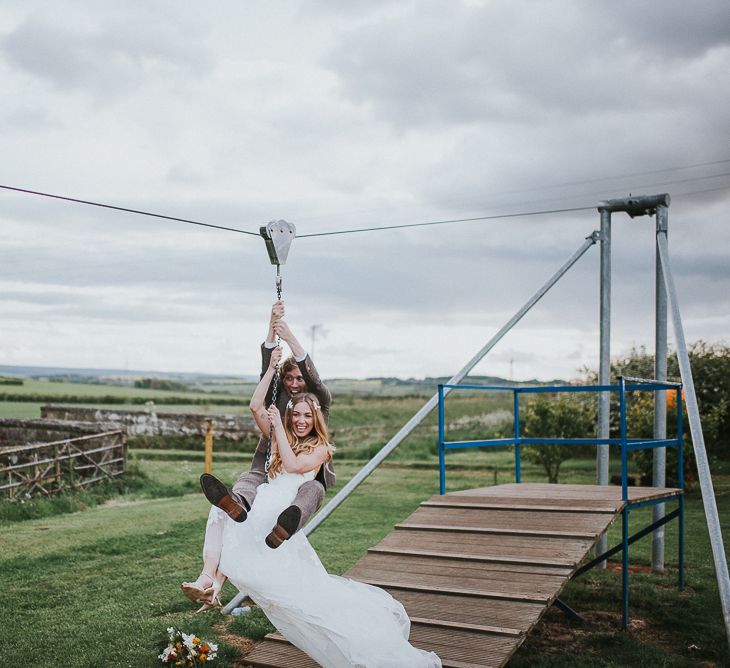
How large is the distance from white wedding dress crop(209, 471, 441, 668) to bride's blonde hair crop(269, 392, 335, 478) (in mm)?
105

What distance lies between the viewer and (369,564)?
273 inches

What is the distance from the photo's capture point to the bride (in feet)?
15.8

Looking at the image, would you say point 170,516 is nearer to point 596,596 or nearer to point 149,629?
point 149,629

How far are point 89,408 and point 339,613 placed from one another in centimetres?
2188

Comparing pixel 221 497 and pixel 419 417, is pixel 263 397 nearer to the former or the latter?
pixel 221 497

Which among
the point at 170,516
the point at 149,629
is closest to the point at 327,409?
the point at 149,629

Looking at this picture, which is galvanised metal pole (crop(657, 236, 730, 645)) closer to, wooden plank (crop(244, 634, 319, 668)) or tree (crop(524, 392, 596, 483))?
wooden plank (crop(244, 634, 319, 668))

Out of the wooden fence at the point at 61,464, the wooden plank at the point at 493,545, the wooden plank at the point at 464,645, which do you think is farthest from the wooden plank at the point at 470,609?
the wooden fence at the point at 61,464

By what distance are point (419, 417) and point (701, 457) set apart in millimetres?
2599

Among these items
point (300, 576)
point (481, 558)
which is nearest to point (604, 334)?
point (481, 558)

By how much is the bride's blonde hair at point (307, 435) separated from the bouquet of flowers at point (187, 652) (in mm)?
1848

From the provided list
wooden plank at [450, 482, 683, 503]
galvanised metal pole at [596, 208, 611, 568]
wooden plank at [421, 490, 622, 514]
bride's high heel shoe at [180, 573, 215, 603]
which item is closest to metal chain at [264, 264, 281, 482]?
bride's high heel shoe at [180, 573, 215, 603]

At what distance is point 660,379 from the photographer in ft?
30.5

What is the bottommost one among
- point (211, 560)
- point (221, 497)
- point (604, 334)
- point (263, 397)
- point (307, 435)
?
point (211, 560)
